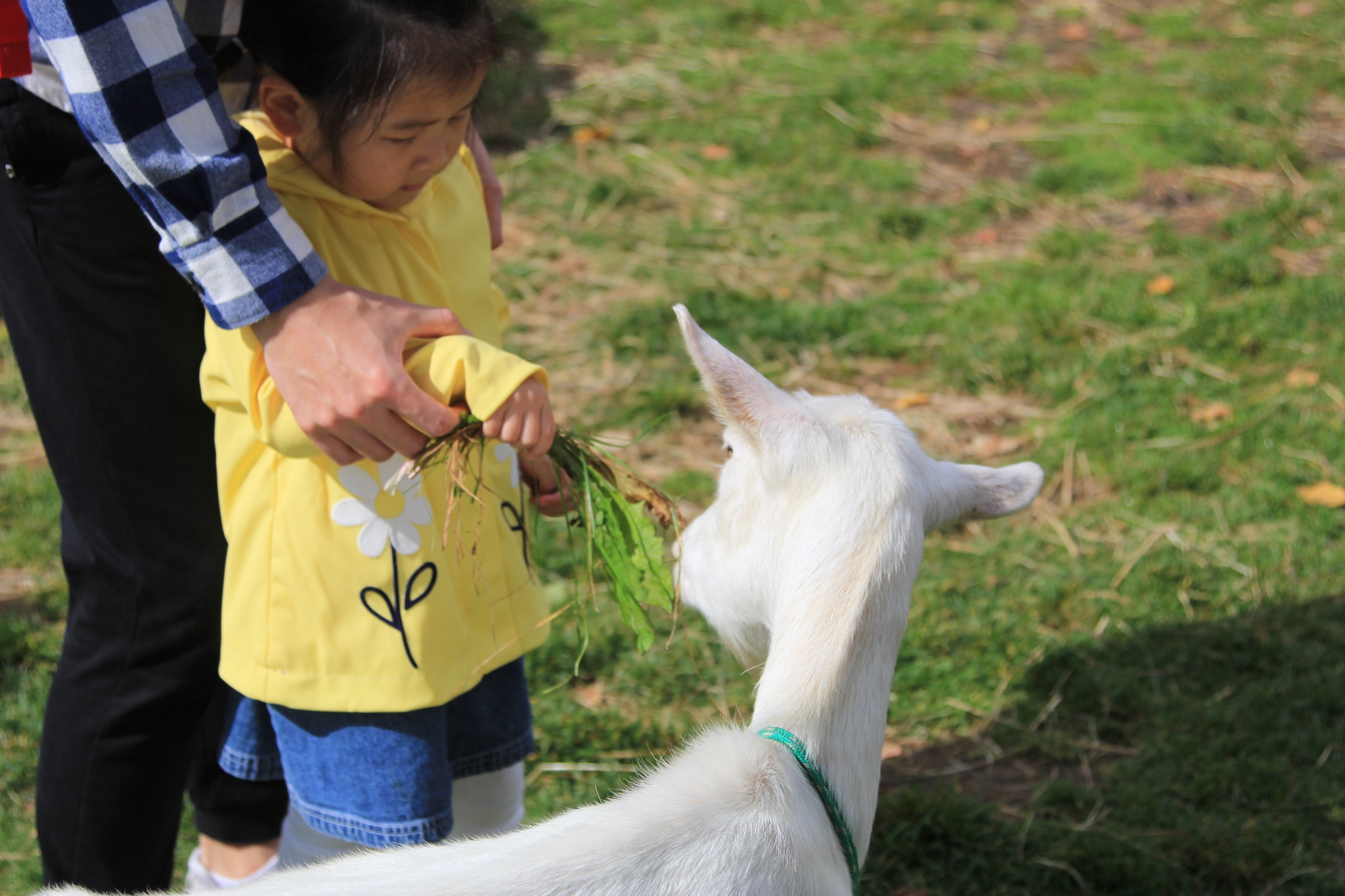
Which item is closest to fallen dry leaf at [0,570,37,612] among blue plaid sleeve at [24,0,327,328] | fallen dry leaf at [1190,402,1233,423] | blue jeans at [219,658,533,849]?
blue jeans at [219,658,533,849]

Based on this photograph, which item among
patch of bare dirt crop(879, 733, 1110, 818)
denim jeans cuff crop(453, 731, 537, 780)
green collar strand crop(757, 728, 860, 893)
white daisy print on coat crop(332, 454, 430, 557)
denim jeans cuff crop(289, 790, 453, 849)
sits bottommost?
patch of bare dirt crop(879, 733, 1110, 818)

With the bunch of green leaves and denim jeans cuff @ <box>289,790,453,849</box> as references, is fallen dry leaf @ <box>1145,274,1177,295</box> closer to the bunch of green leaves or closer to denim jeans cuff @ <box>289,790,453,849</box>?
the bunch of green leaves

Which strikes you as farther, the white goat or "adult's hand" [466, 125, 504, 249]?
"adult's hand" [466, 125, 504, 249]

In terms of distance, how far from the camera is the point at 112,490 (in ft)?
6.97

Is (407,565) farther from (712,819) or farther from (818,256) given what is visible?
(818,256)

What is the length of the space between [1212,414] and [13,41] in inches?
165

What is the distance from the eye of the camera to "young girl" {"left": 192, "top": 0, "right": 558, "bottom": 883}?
2008 millimetres

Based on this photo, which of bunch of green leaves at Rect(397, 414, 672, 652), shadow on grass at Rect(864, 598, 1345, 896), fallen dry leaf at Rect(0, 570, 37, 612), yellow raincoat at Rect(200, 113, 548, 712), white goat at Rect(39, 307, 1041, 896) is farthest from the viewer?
fallen dry leaf at Rect(0, 570, 37, 612)

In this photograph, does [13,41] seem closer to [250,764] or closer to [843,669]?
[250,764]

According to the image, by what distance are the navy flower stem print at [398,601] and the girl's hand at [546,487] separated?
1.17ft

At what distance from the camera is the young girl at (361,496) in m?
2.01

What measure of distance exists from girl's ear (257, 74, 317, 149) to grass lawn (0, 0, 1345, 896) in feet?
3.61

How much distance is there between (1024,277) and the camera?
18.1 feet

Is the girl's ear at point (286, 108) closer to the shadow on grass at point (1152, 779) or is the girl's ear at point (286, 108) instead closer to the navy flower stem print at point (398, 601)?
the navy flower stem print at point (398, 601)
